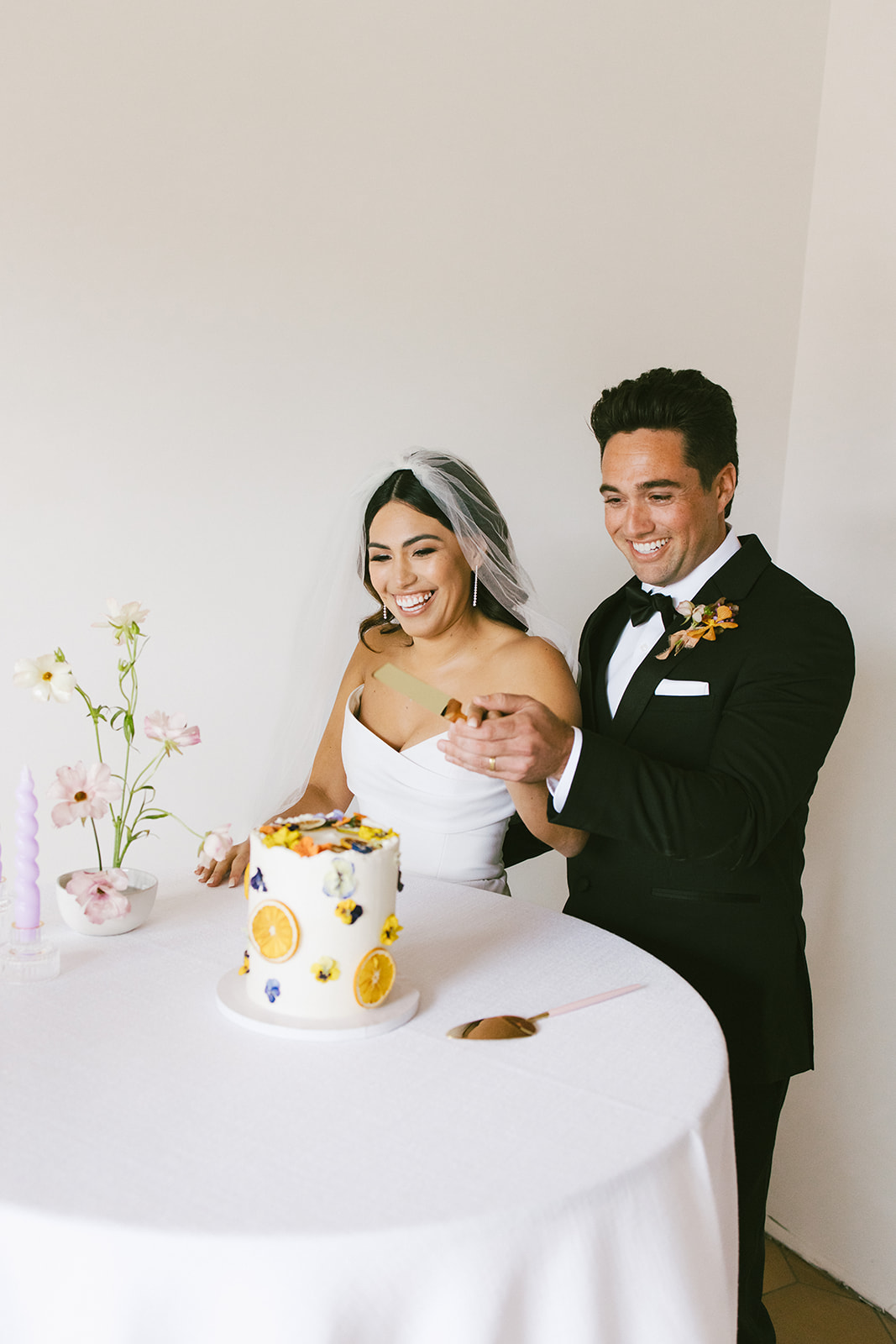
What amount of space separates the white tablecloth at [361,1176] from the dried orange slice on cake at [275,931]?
0.34 feet

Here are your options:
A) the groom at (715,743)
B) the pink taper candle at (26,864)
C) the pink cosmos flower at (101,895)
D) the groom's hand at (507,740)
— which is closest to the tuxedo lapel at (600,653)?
the groom at (715,743)

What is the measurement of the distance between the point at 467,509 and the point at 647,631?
1.46 ft

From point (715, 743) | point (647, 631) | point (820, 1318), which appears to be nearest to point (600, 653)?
point (647, 631)

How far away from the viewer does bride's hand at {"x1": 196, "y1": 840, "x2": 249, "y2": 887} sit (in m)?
1.92

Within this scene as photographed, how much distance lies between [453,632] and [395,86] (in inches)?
53.4

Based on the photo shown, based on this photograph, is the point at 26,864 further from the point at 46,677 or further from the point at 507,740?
the point at 507,740

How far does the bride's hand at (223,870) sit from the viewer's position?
192cm

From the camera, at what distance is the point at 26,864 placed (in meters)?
1.53

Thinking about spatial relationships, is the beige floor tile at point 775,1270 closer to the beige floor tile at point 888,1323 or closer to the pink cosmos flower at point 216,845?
the beige floor tile at point 888,1323

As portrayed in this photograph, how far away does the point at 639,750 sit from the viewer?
6.63 ft

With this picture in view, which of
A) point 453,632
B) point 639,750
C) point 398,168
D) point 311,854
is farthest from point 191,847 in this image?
point 398,168

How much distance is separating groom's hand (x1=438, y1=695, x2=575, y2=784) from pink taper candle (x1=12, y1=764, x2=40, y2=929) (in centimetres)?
60

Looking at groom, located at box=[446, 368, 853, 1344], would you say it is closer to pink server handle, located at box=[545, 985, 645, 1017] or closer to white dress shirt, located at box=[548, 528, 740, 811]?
white dress shirt, located at box=[548, 528, 740, 811]

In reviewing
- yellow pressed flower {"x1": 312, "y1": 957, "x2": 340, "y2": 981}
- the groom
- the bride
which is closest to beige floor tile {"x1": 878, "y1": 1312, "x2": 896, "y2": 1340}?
the groom
